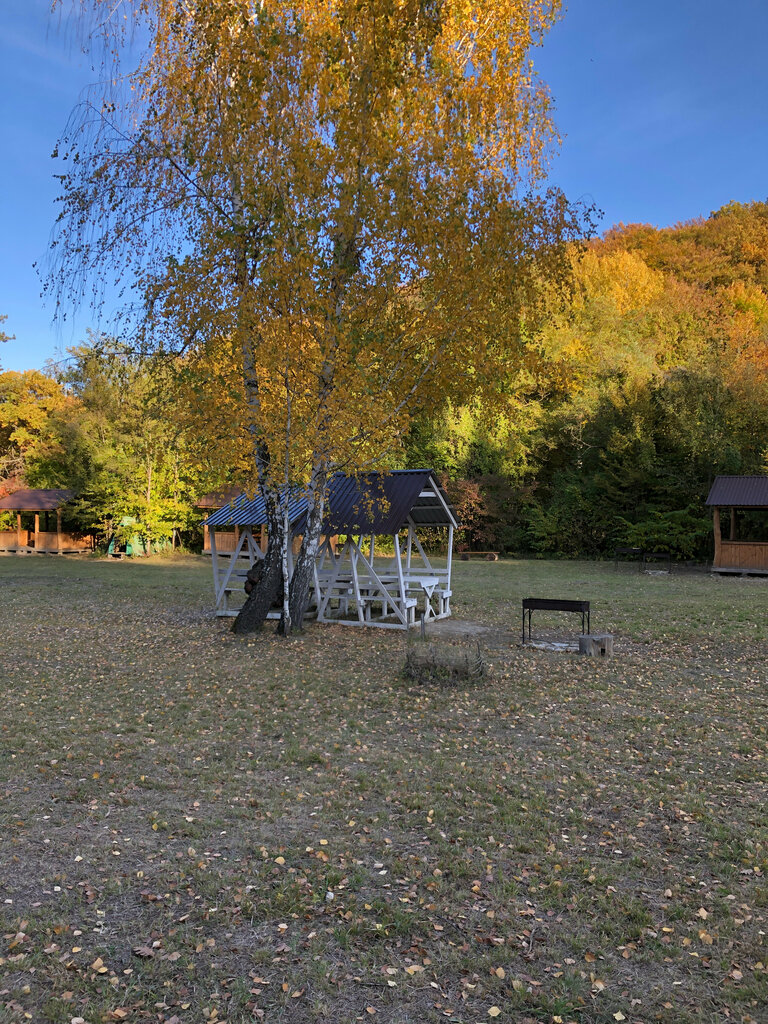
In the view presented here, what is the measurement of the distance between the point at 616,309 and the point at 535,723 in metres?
32.9

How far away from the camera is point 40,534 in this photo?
38.3 metres

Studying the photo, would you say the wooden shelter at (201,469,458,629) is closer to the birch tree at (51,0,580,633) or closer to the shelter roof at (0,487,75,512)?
the birch tree at (51,0,580,633)

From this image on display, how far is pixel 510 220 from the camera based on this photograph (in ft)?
35.4

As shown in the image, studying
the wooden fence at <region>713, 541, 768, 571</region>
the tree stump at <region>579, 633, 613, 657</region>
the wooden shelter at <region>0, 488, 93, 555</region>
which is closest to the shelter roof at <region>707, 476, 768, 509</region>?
the wooden fence at <region>713, 541, 768, 571</region>

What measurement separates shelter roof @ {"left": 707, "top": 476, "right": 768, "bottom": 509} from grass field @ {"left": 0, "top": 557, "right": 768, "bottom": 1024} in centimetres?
1487

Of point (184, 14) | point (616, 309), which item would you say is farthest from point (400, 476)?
point (616, 309)

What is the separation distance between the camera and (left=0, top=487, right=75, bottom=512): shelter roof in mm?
36906

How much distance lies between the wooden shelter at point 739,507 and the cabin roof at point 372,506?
1210cm

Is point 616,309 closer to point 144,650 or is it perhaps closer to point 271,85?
point 271,85

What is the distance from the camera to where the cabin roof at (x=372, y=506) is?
13430mm

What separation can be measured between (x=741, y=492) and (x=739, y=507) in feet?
1.69

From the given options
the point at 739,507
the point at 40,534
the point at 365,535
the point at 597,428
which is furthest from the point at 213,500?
the point at 739,507

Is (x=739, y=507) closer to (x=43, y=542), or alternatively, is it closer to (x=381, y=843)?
(x=381, y=843)

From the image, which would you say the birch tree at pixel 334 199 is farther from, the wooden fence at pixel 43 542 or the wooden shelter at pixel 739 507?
the wooden fence at pixel 43 542
